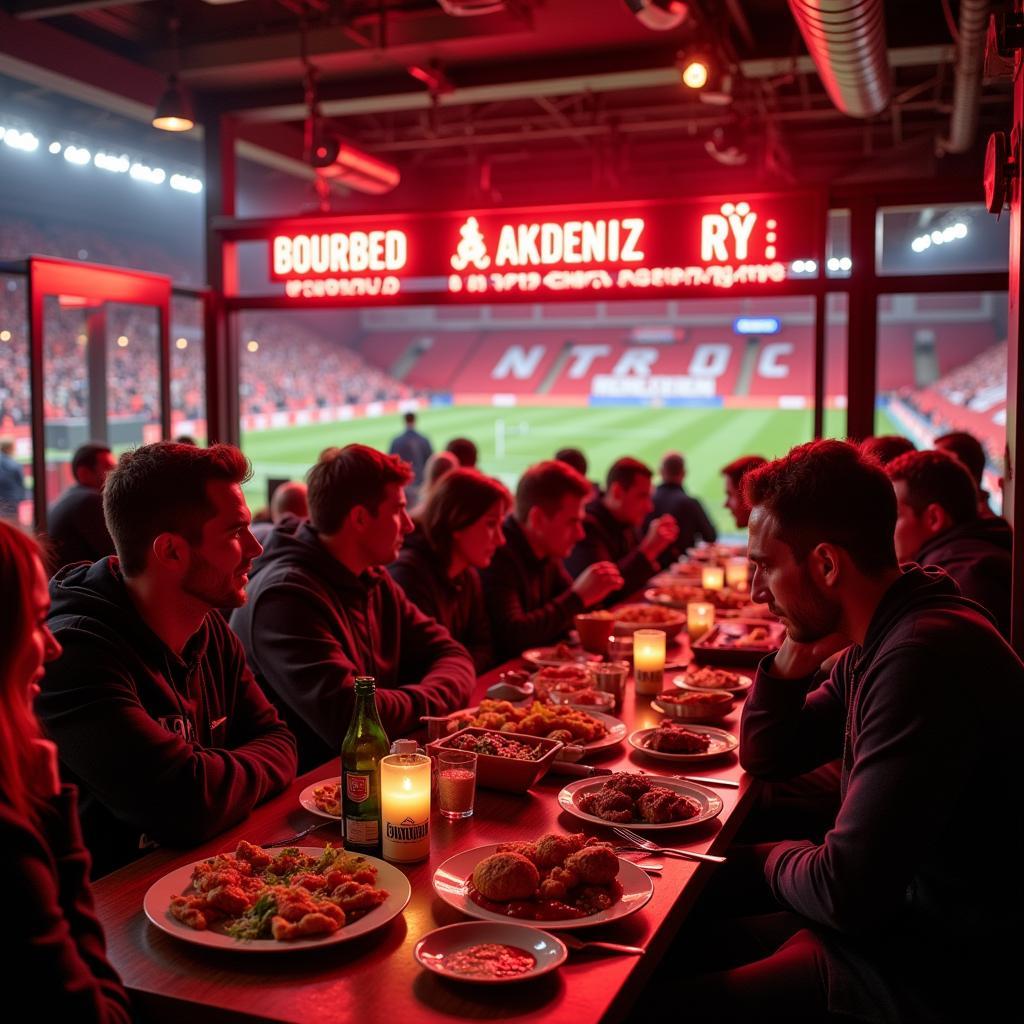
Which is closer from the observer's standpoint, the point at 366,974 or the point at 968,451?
the point at 366,974

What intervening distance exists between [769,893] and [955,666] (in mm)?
1034

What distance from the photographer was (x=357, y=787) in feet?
6.33

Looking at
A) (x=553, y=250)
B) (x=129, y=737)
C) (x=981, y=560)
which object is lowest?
(x=129, y=737)

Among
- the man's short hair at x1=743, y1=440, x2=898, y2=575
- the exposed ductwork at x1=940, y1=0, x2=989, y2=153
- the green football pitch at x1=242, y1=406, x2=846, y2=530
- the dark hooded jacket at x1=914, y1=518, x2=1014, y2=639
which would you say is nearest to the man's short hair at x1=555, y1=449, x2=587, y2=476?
Answer: the exposed ductwork at x1=940, y1=0, x2=989, y2=153

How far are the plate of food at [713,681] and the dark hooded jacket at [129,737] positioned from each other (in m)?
1.28

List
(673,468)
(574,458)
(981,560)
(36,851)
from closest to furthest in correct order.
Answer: (36,851)
(981,560)
(574,458)
(673,468)

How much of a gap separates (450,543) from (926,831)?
2317 mm

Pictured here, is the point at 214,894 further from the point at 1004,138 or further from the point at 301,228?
the point at 301,228

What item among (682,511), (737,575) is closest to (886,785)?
(737,575)

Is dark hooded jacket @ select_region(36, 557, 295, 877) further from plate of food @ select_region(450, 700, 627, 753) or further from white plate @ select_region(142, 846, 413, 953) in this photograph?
plate of food @ select_region(450, 700, 627, 753)

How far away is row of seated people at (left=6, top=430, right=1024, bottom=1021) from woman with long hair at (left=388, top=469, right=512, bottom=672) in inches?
52.4

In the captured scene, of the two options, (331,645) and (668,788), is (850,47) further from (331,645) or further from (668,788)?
(668,788)

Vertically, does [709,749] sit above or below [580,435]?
below

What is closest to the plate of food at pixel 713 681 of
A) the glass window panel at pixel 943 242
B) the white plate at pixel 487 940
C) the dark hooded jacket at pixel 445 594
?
the dark hooded jacket at pixel 445 594
